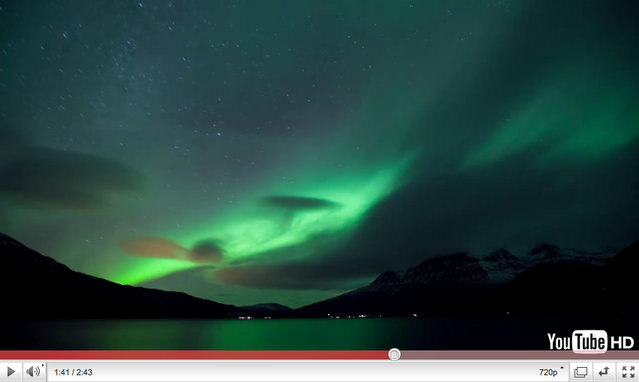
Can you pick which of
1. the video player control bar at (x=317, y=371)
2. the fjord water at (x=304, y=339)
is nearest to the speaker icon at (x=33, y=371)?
the video player control bar at (x=317, y=371)

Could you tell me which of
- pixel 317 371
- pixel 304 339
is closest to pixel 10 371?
pixel 317 371

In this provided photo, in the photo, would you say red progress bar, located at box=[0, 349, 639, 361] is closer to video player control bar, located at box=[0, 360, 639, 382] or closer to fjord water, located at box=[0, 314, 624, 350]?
video player control bar, located at box=[0, 360, 639, 382]

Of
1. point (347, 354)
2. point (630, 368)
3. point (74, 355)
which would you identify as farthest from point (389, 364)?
point (74, 355)

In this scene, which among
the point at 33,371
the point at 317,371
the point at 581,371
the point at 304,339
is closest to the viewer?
the point at 581,371

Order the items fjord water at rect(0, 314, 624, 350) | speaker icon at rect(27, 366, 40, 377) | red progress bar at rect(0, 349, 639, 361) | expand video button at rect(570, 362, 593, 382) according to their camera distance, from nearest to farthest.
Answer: expand video button at rect(570, 362, 593, 382) → red progress bar at rect(0, 349, 639, 361) → speaker icon at rect(27, 366, 40, 377) → fjord water at rect(0, 314, 624, 350)

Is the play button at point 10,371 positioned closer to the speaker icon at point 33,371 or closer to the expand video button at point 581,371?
the speaker icon at point 33,371

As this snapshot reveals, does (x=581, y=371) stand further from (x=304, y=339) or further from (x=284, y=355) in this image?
(x=304, y=339)

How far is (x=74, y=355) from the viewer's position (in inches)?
235

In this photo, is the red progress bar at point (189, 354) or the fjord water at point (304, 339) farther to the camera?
the fjord water at point (304, 339)

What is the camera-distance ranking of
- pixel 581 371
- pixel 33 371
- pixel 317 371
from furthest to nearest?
pixel 33 371, pixel 317 371, pixel 581 371

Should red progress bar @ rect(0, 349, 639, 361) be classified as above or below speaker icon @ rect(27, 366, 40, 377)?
above

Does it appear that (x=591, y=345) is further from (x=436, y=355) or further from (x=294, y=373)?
(x=294, y=373)

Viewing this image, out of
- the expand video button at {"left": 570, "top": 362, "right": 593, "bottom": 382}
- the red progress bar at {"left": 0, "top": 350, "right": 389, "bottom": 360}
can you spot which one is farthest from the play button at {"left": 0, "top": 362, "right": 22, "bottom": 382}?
the expand video button at {"left": 570, "top": 362, "right": 593, "bottom": 382}

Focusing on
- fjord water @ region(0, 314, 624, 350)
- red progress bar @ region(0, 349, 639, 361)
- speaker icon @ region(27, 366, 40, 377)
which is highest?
red progress bar @ region(0, 349, 639, 361)
